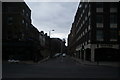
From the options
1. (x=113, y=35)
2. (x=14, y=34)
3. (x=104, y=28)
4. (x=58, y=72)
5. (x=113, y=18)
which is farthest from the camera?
(x=14, y=34)

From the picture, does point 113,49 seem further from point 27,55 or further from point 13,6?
point 13,6

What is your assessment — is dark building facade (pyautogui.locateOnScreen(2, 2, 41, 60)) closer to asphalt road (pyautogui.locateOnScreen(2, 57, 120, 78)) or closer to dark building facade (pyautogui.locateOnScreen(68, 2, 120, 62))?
dark building facade (pyautogui.locateOnScreen(68, 2, 120, 62))

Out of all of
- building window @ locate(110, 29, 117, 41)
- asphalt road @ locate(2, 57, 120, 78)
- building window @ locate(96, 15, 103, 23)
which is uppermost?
building window @ locate(96, 15, 103, 23)

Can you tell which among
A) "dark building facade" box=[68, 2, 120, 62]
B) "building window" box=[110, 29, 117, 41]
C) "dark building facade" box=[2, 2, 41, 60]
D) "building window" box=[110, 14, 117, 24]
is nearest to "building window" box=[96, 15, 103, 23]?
"dark building facade" box=[68, 2, 120, 62]

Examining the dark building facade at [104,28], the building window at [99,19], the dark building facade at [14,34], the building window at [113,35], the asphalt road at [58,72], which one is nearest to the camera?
the asphalt road at [58,72]

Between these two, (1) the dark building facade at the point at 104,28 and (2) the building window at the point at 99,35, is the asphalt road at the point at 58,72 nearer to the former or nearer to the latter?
(1) the dark building facade at the point at 104,28

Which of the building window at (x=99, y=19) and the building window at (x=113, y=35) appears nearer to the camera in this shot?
the building window at (x=113, y=35)

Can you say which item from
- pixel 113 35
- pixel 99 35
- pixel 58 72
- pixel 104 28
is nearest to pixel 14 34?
pixel 99 35

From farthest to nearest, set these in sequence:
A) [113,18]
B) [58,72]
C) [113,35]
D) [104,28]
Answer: [113,18], [113,35], [104,28], [58,72]

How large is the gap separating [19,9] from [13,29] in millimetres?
4836

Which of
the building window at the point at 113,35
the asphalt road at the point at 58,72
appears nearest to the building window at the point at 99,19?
the building window at the point at 113,35

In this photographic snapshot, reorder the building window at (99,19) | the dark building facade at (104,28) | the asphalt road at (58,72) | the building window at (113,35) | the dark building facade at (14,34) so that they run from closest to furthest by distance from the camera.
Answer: the asphalt road at (58,72) → the dark building facade at (104,28) → the building window at (113,35) → the building window at (99,19) → the dark building facade at (14,34)

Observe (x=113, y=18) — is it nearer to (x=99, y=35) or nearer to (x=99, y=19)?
(x=99, y=19)

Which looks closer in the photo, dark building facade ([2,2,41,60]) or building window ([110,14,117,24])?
building window ([110,14,117,24])
